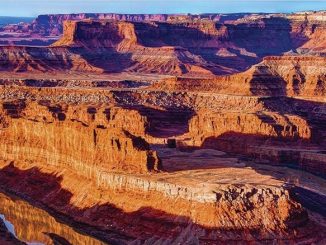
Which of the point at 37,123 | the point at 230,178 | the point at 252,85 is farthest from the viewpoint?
the point at 252,85

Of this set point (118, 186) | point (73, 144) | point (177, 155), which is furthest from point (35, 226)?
point (177, 155)

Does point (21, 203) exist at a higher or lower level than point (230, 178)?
lower

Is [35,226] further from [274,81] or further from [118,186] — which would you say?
[274,81]

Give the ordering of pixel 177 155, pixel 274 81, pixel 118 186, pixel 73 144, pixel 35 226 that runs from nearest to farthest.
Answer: pixel 118 186
pixel 35 226
pixel 73 144
pixel 177 155
pixel 274 81

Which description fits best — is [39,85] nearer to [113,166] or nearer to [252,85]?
[252,85]

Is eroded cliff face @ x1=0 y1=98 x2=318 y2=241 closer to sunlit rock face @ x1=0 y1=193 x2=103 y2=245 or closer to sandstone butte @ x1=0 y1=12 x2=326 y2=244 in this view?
sandstone butte @ x1=0 y1=12 x2=326 y2=244

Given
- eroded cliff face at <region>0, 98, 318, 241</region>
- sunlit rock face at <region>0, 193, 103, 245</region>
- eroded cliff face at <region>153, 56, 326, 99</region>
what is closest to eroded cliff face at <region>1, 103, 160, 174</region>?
eroded cliff face at <region>0, 98, 318, 241</region>

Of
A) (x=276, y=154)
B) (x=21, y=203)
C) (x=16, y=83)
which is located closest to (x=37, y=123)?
(x=21, y=203)
